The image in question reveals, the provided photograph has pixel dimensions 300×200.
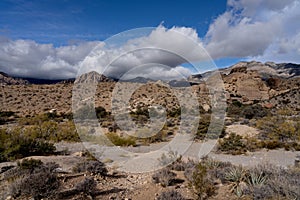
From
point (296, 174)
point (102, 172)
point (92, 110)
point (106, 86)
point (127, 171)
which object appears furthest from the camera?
point (106, 86)

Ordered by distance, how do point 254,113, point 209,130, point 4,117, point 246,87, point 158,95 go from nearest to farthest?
point 209,130 → point 4,117 → point 254,113 → point 158,95 → point 246,87

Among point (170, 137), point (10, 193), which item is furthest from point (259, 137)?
point (10, 193)

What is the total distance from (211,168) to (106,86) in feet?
142

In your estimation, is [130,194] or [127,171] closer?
[130,194]

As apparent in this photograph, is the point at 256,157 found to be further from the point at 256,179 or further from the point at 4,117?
the point at 4,117

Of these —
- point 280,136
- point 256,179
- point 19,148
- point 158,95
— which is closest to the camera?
point 256,179

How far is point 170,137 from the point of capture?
64.7 ft

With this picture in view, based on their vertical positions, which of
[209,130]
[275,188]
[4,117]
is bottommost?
[4,117]

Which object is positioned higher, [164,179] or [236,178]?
[236,178]

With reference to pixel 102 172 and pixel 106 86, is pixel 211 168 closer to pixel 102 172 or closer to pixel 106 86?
pixel 102 172

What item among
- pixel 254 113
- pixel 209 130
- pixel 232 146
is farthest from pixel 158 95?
pixel 232 146

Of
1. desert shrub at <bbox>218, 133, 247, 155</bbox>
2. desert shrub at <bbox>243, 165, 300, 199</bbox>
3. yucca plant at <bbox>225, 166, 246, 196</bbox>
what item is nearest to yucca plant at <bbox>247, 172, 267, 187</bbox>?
desert shrub at <bbox>243, 165, 300, 199</bbox>

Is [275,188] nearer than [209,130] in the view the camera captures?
Yes

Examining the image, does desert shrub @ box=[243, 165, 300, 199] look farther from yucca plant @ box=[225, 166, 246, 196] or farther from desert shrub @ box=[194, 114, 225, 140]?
desert shrub @ box=[194, 114, 225, 140]
